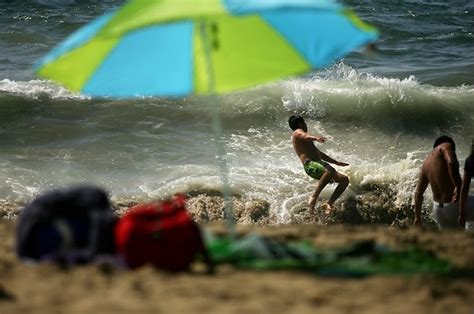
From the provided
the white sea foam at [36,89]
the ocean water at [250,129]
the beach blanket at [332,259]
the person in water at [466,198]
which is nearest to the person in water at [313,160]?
the ocean water at [250,129]

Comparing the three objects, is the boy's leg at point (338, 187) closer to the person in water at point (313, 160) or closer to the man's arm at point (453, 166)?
the person in water at point (313, 160)

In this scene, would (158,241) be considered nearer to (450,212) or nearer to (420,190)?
(450,212)

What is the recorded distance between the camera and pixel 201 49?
5.33 m

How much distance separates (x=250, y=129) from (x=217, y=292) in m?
10.3

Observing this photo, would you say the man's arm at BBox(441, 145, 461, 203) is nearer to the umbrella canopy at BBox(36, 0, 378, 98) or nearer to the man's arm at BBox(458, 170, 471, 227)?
the man's arm at BBox(458, 170, 471, 227)

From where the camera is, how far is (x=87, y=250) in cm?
484

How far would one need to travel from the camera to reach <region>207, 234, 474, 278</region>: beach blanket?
490 cm

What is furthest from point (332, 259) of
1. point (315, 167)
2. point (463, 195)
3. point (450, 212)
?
point (315, 167)

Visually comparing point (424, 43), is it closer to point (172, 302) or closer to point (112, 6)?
point (112, 6)

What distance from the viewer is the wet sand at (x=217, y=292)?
165 inches

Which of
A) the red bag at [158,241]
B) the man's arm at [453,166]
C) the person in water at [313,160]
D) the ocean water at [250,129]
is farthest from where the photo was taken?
the ocean water at [250,129]

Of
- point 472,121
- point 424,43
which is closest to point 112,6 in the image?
point 424,43

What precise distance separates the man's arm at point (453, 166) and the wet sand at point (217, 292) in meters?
3.57

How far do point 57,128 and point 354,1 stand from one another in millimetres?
15365
